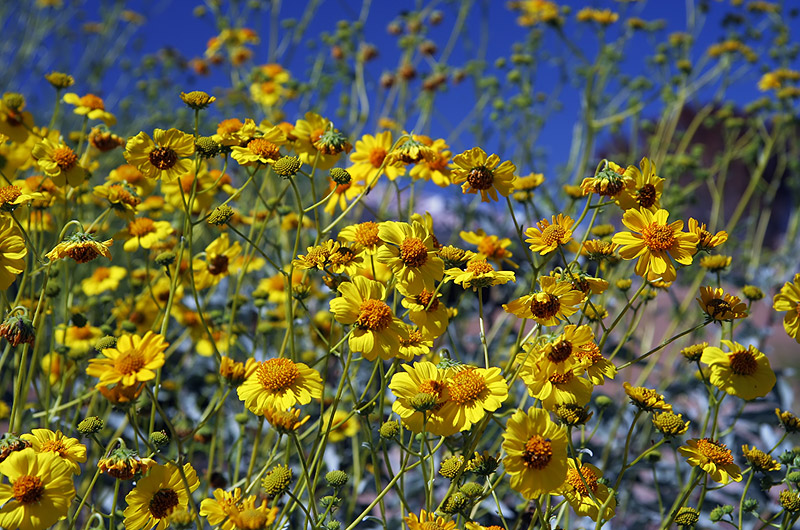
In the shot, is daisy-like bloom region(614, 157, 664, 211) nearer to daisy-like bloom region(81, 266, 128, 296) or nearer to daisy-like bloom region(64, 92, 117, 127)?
daisy-like bloom region(64, 92, 117, 127)

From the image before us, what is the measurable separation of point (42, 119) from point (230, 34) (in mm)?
3427

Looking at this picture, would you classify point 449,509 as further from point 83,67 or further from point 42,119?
point 42,119

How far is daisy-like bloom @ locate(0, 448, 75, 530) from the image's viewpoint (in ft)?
2.65

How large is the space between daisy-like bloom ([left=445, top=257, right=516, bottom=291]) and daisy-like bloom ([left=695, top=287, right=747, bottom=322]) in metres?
0.31

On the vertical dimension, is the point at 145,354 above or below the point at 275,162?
below

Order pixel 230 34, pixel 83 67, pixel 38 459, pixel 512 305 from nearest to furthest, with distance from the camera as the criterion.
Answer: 1. pixel 38 459
2. pixel 512 305
3. pixel 230 34
4. pixel 83 67

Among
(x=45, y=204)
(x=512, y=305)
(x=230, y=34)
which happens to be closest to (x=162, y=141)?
(x=45, y=204)

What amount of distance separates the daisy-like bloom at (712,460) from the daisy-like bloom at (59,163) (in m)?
1.26

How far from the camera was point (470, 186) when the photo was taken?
1.07 meters

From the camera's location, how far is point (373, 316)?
93cm

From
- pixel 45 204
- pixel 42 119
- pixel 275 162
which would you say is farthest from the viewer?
pixel 42 119

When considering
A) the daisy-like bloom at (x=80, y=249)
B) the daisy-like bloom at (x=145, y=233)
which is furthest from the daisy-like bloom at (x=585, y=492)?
the daisy-like bloom at (x=145, y=233)

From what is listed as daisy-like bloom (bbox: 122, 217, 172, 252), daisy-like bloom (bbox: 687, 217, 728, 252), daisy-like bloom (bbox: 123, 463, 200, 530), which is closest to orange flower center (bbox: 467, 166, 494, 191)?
daisy-like bloom (bbox: 687, 217, 728, 252)

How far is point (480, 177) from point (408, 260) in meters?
0.20
